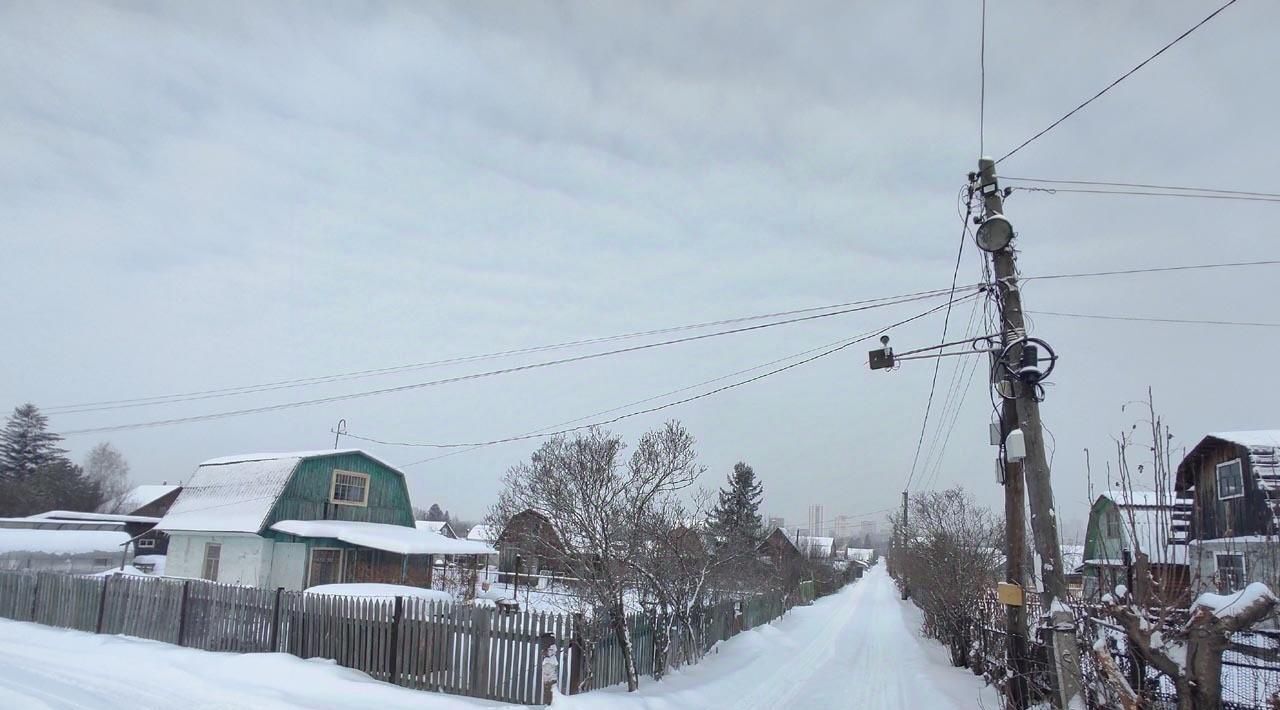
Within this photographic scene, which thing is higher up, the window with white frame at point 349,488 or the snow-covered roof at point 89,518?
the window with white frame at point 349,488

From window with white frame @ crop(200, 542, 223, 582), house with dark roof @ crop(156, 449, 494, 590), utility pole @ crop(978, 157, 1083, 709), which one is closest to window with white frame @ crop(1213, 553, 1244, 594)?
utility pole @ crop(978, 157, 1083, 709)

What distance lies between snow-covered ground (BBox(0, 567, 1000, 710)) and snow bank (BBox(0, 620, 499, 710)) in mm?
14

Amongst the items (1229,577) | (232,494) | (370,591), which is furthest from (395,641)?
(232,494)

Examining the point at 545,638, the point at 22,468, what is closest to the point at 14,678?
the point at 545,638

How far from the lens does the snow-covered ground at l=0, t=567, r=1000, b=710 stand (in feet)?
31.5

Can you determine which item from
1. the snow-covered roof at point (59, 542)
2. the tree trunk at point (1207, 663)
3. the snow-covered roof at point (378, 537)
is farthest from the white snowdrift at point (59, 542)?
the tree trunk at point (1207, 663)

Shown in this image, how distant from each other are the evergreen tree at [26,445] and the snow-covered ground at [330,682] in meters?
55.7

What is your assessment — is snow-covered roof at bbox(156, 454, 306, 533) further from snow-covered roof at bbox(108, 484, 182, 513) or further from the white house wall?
snow-covered roof at bbox(108, 484, 182, 513)

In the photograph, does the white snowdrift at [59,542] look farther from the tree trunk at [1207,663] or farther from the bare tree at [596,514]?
the tree trunk at [1207,663]

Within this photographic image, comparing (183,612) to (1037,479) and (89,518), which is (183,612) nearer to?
(1037,479)

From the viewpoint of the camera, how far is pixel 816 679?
1437 cm

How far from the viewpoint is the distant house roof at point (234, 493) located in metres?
27.0

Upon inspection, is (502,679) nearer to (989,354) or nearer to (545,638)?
(545,638)

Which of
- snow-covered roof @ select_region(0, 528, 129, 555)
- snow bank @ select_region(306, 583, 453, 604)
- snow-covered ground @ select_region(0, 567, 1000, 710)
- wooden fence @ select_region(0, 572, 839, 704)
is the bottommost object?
snow-covered roof @ select_region(0, 528, 129, 555)
